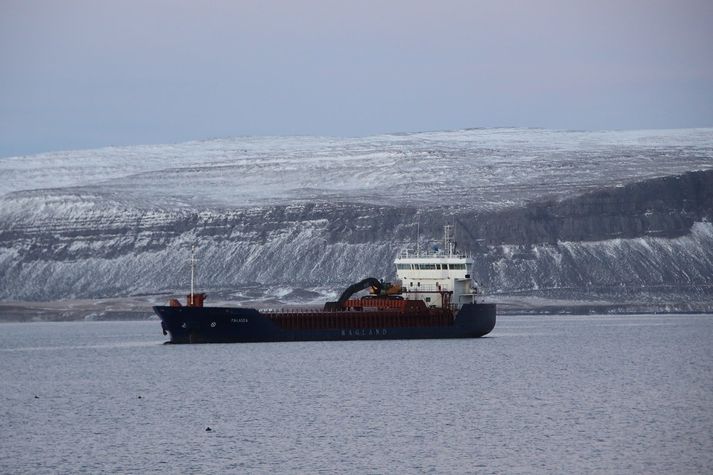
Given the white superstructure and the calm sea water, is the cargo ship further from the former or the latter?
the calm sea water

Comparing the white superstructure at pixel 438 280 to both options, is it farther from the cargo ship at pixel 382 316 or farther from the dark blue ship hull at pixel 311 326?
the dark blue ship hull at pixel 311 326

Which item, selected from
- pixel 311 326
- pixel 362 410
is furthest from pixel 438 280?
pixel 362 410

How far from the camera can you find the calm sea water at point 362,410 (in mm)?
53062

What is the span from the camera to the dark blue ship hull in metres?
111

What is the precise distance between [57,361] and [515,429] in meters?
53.2

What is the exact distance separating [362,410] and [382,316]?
165 feet

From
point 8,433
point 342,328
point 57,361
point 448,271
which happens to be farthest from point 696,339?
point 8,433

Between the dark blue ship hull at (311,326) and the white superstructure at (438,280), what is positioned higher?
the white superstructure at (438,280)

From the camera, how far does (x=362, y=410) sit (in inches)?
2643

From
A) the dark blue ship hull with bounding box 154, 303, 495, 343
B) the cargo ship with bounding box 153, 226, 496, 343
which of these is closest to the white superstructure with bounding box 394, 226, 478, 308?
the cargo ship with bounding box 153, 226, 496, 343

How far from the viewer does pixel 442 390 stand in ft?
248

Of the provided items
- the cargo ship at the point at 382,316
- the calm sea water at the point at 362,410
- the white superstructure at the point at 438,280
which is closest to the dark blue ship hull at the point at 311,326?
the cargo ship at the point at 382,316

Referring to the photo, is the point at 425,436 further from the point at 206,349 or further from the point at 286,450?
the point at 206,349

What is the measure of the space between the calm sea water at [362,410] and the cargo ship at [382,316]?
9.50 feet
